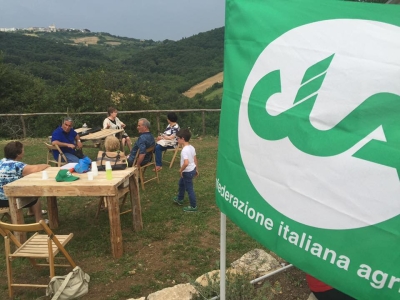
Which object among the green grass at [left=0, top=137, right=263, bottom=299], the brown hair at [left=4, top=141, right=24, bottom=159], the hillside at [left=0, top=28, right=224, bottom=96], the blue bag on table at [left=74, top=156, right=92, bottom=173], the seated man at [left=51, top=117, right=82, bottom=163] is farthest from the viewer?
the hillside at [left=0, top=28, right=224, bottom=96]

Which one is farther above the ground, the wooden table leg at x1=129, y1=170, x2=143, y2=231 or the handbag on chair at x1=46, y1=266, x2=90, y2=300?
the wooden table leg at x1=129, y1=170, x2=143, y2=231

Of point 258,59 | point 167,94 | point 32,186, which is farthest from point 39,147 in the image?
point 167,94

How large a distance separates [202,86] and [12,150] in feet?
143

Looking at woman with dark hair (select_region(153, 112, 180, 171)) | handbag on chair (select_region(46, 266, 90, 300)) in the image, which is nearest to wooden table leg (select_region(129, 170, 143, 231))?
handbag on chair (select_region(46, 266, 90, 300))

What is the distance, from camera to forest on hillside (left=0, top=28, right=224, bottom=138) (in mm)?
23672

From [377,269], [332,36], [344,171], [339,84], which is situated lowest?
[377,269]

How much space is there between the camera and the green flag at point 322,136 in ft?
4.28

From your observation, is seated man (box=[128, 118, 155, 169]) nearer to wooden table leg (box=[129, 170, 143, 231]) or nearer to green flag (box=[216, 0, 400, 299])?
wooden table leg (box=[129, 170, 143, 231])

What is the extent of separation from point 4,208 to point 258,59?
4310 mm

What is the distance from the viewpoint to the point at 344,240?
4.72 feet

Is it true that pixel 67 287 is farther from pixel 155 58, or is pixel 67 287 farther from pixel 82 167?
pixel 155 58

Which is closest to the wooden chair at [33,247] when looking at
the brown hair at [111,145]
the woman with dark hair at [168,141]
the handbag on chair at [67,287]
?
the handbag on chair at [67,287]

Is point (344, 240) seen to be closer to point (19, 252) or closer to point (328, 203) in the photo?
point (328, 203)

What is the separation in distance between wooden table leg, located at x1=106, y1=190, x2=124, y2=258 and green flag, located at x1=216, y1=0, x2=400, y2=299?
2.49 meters
